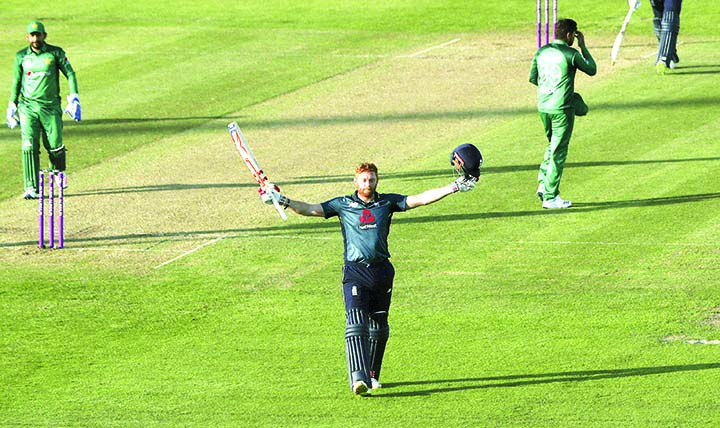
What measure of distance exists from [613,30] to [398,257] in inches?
750

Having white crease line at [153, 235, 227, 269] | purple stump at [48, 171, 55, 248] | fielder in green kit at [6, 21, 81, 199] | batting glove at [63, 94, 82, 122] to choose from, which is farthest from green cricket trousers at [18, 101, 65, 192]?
white crease line at [153, 235, 227, 269]

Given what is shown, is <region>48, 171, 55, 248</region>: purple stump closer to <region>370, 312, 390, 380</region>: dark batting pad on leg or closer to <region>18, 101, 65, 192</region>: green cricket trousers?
<region>18, 101, 65, 192</region>: green cricket trousers

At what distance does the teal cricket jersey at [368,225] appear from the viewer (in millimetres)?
13477

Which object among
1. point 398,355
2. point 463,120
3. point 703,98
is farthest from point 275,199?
A: point 703,98

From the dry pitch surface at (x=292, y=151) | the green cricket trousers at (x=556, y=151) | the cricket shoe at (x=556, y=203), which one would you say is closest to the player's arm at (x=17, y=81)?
the dry pitch surface at (x=292, y=151)

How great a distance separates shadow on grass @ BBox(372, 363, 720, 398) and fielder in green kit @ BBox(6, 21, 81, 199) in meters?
9.88

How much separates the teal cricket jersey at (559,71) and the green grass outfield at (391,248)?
4.96ft

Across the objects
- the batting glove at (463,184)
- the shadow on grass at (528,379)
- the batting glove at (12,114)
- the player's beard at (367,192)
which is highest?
the batting glove at (463,184)

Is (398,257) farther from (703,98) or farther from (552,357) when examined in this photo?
(703,98)

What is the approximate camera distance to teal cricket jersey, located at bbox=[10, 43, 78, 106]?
2183 centimetres

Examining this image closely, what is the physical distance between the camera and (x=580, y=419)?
1267 centimetres

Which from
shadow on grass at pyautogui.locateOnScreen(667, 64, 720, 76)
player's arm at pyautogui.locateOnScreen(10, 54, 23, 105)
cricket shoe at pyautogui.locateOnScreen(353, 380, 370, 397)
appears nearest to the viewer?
cricket shoe at pyautogui.locateOnScreen(353, 380, 370, 397)

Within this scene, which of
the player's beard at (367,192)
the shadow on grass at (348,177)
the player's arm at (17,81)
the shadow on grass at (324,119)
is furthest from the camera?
the shadow on grass at (324,119)

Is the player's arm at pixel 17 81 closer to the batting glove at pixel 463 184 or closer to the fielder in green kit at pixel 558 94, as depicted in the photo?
the fielder in green kit at pixel 558 94
